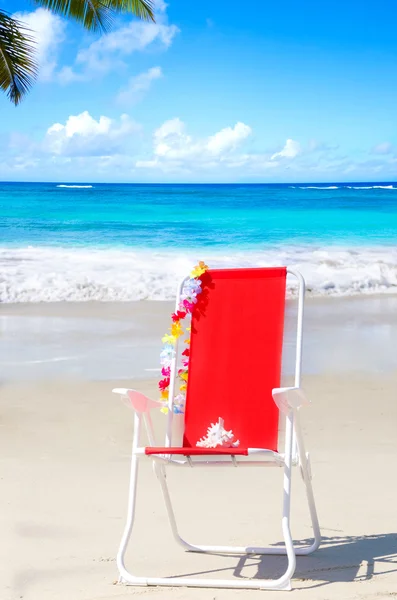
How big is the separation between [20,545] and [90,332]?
5.34 m

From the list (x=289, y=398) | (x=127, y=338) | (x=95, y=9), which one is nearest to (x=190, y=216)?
(x=95, y=9)

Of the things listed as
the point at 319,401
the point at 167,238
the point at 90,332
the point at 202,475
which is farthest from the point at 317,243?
the point at 202,475

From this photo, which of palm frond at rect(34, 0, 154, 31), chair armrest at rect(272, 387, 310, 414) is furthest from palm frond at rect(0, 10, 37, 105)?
chair armrest at rect(272, 387, 310, 414)

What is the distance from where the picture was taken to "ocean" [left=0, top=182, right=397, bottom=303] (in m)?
14.3

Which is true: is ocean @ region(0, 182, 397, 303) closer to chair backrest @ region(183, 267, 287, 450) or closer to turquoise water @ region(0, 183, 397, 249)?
turquoise water @ region(0, 183, 397, 249)

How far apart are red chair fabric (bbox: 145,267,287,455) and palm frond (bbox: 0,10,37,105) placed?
7939mm

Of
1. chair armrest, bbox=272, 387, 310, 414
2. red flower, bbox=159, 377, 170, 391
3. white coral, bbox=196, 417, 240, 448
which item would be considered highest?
chair armrest, bbox=272, 387, 310, 414

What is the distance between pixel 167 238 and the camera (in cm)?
2530

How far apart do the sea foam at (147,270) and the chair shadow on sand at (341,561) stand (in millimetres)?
8954

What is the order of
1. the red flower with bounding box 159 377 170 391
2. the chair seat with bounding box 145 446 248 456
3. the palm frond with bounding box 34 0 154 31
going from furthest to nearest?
the palm frond with bounding box 34 0 154 31
the red flower with bounding box 159 377 170 391
the chair seat with bounding box 145 446 248 456

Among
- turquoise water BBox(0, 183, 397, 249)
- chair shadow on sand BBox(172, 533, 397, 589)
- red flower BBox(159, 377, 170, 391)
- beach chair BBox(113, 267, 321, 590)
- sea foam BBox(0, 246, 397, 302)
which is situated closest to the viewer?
chair shadow on sand BBox(172, 533, 397, 589)

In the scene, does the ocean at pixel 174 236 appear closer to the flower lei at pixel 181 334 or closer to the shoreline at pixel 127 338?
the shoreline at pixel 127 338

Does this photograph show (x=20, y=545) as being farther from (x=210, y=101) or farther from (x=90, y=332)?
(x=210, y=101)

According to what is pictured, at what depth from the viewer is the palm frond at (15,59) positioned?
10.9 meters
